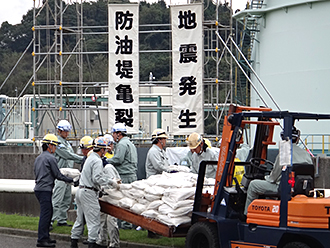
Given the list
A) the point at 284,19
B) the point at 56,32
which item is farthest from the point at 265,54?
the point at 56,32

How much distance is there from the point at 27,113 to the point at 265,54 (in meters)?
15.5

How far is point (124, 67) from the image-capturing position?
19.3m

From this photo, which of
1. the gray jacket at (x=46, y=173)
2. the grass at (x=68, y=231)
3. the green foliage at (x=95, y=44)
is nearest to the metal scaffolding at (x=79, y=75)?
the grass at (x=68, y=231)

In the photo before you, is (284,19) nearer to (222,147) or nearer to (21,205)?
(21,205)

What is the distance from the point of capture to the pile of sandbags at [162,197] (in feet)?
30.4

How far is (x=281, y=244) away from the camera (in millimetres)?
7586

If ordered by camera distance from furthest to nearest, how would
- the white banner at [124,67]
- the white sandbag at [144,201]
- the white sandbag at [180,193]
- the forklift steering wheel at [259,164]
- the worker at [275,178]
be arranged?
the white banner at [124,67]
the white sandbag at [144,201]
the white sandbag at [180,193]
the forklift steering wheel at [259,164]
the worker at [275,178]

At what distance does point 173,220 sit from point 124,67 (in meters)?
10.8

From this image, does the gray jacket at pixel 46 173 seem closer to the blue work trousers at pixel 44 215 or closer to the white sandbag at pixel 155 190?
the blue work trousers at pixel 44 215

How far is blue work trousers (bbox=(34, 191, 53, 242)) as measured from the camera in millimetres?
11250

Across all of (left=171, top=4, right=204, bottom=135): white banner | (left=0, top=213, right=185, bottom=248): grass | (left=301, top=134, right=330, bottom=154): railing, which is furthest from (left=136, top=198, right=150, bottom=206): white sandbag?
(left=301, top=134, right=330, bottom=154): railing

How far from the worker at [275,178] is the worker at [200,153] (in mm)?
2553

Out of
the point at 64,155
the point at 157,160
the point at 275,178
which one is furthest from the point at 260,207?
the point at 64,155

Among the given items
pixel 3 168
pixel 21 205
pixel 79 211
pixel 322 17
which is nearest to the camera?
pixel 79 211
